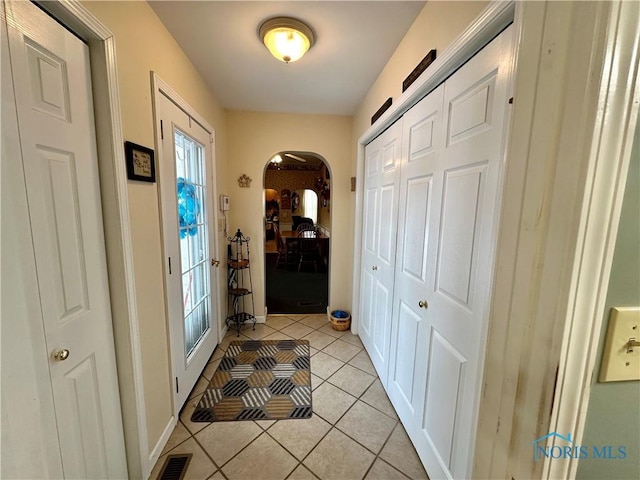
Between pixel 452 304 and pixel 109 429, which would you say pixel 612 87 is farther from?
pixel 109 429

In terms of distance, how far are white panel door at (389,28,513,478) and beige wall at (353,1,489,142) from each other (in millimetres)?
172

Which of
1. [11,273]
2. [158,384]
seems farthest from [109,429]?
[11,273]

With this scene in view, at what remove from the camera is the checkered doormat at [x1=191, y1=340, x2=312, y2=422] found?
1845mm

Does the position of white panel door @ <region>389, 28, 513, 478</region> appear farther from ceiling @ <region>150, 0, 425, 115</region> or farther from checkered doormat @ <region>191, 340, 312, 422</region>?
checkered doormat @ <region>191, 340, 312, 422</region>

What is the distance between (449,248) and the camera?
122 centimetres

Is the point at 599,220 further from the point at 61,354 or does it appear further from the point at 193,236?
the point at 193,236

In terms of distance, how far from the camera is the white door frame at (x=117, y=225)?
107 cm

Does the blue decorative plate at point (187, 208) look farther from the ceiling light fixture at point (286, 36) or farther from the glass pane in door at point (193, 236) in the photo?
the ceiling light fixture at point (286, 36)

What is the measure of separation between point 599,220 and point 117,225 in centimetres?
152

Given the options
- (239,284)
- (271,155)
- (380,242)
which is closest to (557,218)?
(380,242)

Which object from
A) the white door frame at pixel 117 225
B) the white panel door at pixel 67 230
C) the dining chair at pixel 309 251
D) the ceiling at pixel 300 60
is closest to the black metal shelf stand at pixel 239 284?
the ceiling at pixel 300 60

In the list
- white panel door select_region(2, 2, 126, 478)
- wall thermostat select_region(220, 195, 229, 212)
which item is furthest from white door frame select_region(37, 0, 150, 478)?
wall thermostat select_region(220, 195, 229, 212)

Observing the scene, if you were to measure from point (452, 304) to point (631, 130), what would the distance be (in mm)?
957

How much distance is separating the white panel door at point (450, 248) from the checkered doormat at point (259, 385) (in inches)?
32.3
